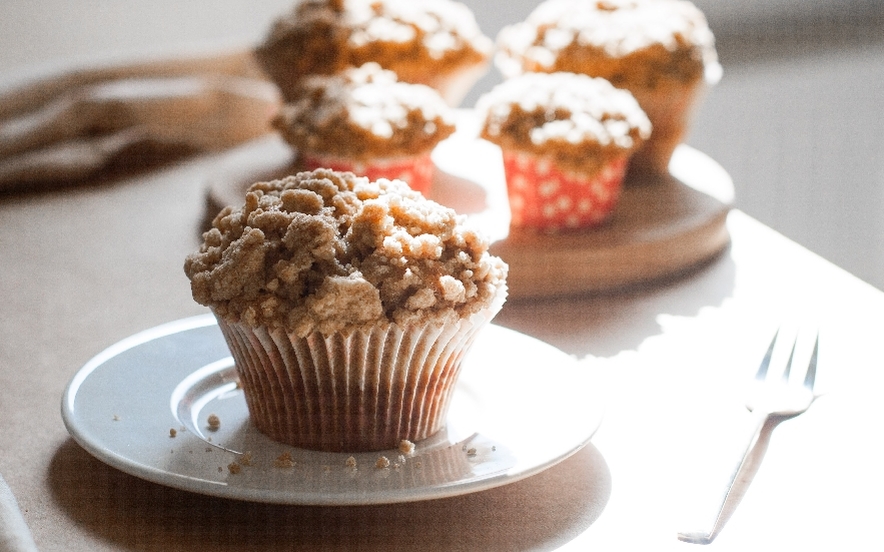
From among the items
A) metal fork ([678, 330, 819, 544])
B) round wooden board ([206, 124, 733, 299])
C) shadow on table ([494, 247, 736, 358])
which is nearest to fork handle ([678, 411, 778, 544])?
metal fork ([678, 330, 819, 544])

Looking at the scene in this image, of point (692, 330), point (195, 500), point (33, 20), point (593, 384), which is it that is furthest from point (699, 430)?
point (33, 20)

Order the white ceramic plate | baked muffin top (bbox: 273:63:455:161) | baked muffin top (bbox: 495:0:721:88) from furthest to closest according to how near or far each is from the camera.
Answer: baked muffin top (bbox: 495:0:721:88), baked muffin top (bbox: 273:63:455:161), the white ceramic plate

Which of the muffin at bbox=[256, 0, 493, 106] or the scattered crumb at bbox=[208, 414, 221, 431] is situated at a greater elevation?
the muffin at bbox=[256, 0, 493, 106]

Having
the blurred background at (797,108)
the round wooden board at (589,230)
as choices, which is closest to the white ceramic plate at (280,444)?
the round wooden board at (589,230)

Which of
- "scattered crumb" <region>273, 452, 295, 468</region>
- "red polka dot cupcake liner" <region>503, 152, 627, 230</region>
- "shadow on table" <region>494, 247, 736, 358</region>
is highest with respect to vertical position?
"scattered crumb" <region>273, 452, 295, 468</region>

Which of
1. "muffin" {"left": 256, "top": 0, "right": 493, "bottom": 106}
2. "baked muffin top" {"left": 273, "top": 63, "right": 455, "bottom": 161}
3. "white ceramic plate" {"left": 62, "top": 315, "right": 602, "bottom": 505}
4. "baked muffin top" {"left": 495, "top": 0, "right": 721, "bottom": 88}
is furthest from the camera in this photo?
"muffin" {"left": 256, "top": 0, "right": 493, "bottom": 106}

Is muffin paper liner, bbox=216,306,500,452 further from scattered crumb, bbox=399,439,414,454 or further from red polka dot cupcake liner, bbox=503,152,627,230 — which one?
red polka dot cupcake liner, bbox=503,152,627,230
